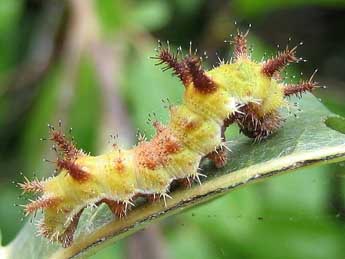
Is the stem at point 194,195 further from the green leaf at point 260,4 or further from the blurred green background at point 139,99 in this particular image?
the green leaf at point 260,4

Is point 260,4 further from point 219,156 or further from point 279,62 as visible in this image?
point 219,156

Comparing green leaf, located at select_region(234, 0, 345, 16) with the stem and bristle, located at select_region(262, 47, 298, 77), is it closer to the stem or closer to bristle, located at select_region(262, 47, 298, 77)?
bristle, located at select_region(262, 47, 298, 77)

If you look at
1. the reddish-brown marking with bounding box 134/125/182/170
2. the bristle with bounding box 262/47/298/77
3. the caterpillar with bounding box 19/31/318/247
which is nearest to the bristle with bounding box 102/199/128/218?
Answer: the caterpillar with bounding box 19/31/318/247

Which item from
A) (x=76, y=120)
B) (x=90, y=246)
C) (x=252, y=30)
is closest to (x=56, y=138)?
(x=90, y=246)

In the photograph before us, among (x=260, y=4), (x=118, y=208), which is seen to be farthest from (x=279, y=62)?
(x=260, y=4)

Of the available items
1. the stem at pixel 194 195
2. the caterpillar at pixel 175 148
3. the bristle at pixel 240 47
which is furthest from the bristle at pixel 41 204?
the bristle at pixel 240 47
